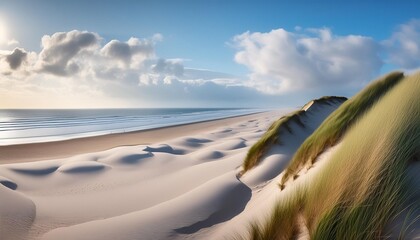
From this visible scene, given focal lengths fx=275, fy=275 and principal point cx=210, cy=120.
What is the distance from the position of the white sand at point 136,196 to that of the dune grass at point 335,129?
53 centimetres

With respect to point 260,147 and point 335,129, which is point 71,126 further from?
point 335,129

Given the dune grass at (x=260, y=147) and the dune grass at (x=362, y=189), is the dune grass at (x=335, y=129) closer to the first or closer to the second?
the dune grass at (x=362, y=189)

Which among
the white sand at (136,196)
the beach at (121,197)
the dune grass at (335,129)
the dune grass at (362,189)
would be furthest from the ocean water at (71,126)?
the dune grass at (362,189)

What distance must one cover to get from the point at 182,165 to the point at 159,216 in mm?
3535

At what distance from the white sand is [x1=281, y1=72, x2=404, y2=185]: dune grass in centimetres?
53

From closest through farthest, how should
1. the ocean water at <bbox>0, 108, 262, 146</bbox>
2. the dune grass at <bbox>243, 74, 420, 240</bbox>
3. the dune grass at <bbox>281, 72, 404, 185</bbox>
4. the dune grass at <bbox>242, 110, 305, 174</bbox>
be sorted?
1. the dune grass at <bbox>243, 74, 420, 240</bbox>
2. the dune grass at <bbox>281, 72, 404, 185</bbox>
3. the dune grass at <bbox>242, 110, 305, 174</bbox>
4. the ocean water at <bbox>0, 108, 262, 146</bbox>

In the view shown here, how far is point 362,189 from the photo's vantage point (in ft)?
5.96

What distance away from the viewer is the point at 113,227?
3426mm

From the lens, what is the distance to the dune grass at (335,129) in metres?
3.57

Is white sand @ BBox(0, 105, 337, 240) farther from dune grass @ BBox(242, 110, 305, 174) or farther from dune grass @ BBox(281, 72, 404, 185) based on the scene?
dune grass @ BBox(281, 72, 404, 185)

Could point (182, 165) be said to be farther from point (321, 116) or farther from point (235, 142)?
point (321, 116)

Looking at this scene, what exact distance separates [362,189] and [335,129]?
2.05 meters

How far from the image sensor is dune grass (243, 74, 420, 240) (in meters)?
1.71

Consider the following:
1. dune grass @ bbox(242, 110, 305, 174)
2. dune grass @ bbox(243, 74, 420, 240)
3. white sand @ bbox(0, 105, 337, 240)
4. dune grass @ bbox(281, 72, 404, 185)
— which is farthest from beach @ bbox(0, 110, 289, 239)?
dune grass @ bbox(243, 74, 420, 240)
